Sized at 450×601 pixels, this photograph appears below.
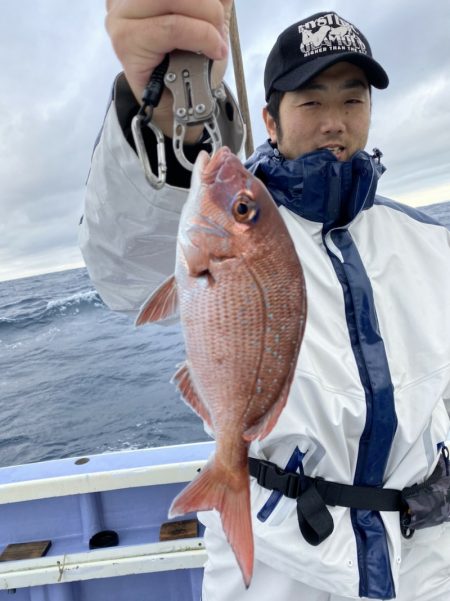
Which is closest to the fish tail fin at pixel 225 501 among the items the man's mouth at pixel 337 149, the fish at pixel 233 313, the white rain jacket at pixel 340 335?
the fish at pixel 233 313

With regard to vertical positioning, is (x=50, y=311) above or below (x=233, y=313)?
above

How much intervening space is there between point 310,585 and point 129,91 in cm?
181

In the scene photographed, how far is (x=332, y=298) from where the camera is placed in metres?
1.79

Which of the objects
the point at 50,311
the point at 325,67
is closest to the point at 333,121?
the point at 325,67

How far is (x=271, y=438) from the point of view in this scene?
1.63 metres

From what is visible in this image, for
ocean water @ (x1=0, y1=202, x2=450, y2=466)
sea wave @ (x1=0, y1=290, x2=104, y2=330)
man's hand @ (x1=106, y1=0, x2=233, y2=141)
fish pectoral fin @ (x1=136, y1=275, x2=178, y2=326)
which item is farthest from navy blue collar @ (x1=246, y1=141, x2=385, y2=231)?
sea wave @ (x1=0, y1=290, x2=104, y2=330)

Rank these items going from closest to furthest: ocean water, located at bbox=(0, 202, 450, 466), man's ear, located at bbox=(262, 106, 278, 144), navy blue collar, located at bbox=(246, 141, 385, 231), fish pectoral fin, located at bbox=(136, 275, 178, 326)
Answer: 1. fish pectoral fin, located at bbox=(136, 275, 178, 326)
2. navy blue collar, located at bbox=(246, 141, 385, 231)
3. man's ear, located at bbox=(262, 106, 278, 144)
4. ocean water, located at bbox=(0, 202, 450, 466)

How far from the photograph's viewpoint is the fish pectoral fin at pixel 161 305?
1.15 metres

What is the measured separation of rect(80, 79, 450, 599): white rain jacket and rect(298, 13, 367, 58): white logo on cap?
0.45m

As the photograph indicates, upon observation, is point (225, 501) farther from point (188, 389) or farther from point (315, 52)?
point (315, 52)

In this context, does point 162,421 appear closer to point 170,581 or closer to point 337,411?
point 170,581

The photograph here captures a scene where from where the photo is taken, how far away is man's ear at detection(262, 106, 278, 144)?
2.16m

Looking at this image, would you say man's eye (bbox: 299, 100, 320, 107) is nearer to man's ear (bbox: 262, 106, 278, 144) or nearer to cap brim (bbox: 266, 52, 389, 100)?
cap brim (bbox: 266, 52, 389, 100)

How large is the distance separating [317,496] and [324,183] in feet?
3.79
